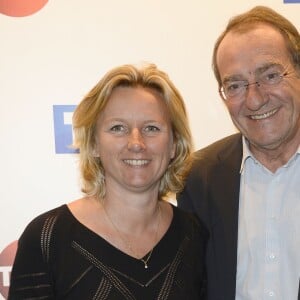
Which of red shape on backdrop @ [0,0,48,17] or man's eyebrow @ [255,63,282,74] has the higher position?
red shape on backdrop @ [0,0,48,17]

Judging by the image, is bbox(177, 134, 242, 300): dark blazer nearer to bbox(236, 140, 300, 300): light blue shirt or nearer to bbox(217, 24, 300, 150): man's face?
bbox(236, 140, 300, 300): light blue shirt

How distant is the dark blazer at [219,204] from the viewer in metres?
1.52

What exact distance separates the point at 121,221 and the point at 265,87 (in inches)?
25.5

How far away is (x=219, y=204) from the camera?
157 cm

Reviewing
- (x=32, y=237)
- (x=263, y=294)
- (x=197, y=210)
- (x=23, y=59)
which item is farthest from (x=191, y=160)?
(x=23, y=59)

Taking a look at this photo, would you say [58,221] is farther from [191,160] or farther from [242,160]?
[242,160]

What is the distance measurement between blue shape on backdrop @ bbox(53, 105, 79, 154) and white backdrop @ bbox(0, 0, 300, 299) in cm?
2

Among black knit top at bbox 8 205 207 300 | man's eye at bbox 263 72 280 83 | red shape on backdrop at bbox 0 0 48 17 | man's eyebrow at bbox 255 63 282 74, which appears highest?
red shape on backdrop at bbox 0 0 48 17

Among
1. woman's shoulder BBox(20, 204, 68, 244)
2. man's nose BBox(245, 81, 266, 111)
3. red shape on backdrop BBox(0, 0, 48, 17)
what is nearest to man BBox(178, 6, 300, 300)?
man's nose BBox(245, 81, 266, 111)

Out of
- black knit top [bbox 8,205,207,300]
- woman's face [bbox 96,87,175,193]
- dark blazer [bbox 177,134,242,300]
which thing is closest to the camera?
black knit top [bbox 8,205,207,300]

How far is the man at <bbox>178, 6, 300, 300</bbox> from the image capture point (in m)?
1.40

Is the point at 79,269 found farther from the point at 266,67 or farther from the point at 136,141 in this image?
the point at 266,67

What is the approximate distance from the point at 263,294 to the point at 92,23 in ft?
4.18

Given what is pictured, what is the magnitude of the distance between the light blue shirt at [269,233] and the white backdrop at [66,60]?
56 centimetres
